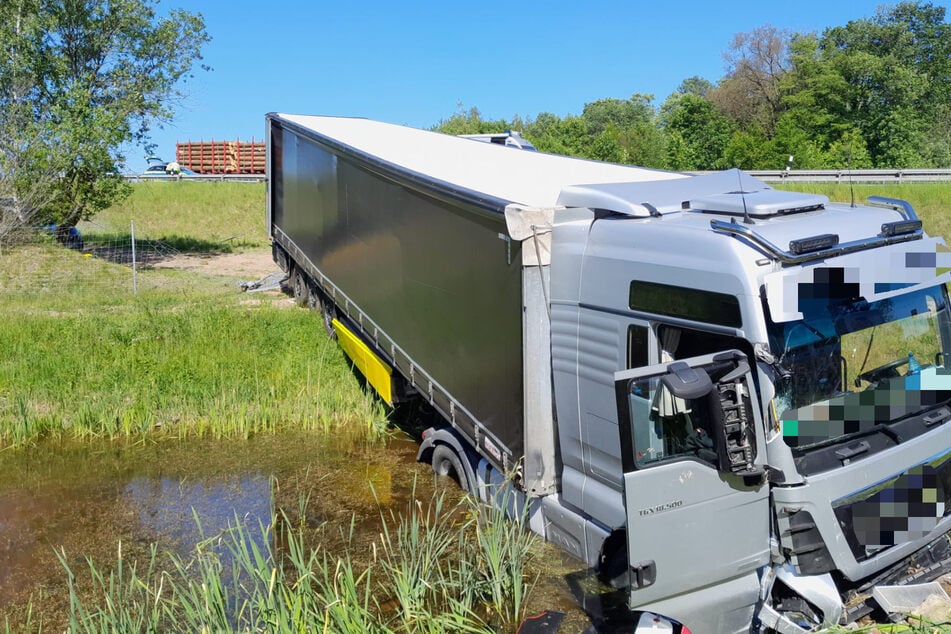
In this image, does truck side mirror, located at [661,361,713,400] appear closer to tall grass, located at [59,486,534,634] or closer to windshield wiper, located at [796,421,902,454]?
windshield wiper, located at [796,421,902,454]

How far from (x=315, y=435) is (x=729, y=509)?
255 inches

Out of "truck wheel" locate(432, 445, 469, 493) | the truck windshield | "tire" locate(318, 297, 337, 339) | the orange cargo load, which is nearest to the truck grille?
the truck windshield

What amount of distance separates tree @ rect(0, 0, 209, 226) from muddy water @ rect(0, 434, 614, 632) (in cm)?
1377

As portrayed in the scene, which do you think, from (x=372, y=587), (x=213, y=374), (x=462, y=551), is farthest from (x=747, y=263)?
(x=213, y=374)

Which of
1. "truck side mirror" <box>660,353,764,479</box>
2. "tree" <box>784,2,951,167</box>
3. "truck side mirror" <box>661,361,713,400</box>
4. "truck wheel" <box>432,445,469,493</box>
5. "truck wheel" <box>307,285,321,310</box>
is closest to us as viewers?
"truck side mirror" <box>661,361,713,400</box>

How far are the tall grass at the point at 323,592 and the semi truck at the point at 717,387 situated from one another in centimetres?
60

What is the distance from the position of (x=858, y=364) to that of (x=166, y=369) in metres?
8.85

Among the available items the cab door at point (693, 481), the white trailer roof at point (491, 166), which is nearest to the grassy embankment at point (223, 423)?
the cab door at point (693, 481)

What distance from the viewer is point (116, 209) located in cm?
3009

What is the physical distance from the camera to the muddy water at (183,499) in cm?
610

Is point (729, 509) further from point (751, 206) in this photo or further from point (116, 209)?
point (116, 209)

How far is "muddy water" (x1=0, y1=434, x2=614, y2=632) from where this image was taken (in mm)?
6102

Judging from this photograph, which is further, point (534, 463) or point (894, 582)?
point (534, 463)

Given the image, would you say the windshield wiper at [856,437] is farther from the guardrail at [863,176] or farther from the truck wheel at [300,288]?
the guardrail at [863,176]
